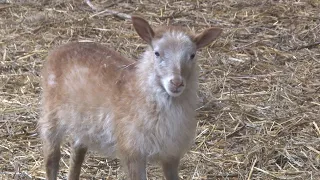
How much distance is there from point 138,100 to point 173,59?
0.39 meters

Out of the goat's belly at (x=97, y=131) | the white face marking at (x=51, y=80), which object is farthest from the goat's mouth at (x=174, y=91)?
the white face marking at (x=51, y=80)

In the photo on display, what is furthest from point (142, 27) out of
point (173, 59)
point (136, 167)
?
point (136, 167)

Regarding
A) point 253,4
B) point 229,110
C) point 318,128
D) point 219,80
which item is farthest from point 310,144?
point 253,4

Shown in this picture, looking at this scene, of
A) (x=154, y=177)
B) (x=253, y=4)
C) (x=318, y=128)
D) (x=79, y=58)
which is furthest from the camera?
(x=253, y=4)

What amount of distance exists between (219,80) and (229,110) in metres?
0.71

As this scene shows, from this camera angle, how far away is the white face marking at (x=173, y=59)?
14.5ft

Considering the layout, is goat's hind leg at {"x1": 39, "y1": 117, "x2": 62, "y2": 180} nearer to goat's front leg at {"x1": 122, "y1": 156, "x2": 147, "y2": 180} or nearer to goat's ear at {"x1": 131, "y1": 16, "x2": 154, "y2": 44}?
goat's front leg at {"x1": 122, "y1": 156, "x2": 147, "y2": 180}

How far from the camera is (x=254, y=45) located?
8188 millimetres

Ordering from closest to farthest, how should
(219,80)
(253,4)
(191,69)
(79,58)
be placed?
(191,69)
(79,58)
(219,80)
(253,4)

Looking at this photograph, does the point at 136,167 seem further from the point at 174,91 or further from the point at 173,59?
the point at 173,59

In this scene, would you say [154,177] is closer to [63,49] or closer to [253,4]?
Answer: [63,49]

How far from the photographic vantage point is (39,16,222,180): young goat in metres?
4.55

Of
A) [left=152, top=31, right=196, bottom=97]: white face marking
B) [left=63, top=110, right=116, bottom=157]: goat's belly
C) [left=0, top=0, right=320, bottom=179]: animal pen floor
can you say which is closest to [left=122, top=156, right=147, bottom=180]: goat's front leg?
[left=63, top=110, right=116, bottom=157]: goat's belly

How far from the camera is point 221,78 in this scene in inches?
286
